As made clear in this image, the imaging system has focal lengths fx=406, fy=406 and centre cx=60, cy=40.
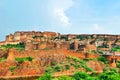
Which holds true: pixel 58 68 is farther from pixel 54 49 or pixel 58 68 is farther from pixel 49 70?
pixel 54 49

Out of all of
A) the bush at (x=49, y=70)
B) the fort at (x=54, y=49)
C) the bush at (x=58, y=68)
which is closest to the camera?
the bush at (x=49, y=70)

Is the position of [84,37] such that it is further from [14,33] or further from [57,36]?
[14,33]

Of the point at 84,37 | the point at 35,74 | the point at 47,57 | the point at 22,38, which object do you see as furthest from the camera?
the point at 84,37

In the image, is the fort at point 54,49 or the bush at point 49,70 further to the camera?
the fort at point 54,49

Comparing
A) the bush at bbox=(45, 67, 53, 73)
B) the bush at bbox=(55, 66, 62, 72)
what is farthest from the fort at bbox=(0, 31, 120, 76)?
the bush at bbox=(55, 66, 62, 72)

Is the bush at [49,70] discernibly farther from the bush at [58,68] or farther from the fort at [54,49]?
the bush at [58,68]

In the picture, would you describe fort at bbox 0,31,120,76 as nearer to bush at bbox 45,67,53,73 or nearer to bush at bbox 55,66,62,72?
bush at bbox 45,67,53,73

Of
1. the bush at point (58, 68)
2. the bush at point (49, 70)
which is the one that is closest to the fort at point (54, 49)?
the bush at point (49, 70)

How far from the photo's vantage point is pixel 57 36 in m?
124

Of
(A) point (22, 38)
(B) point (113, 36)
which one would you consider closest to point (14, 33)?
(A) point (22, 38)

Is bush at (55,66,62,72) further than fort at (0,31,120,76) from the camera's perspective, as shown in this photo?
No

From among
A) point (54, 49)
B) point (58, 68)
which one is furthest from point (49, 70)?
point (54, 49)

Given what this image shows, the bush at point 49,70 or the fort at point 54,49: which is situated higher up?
the fort at point 54,49

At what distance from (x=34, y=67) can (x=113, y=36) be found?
54.3 m
